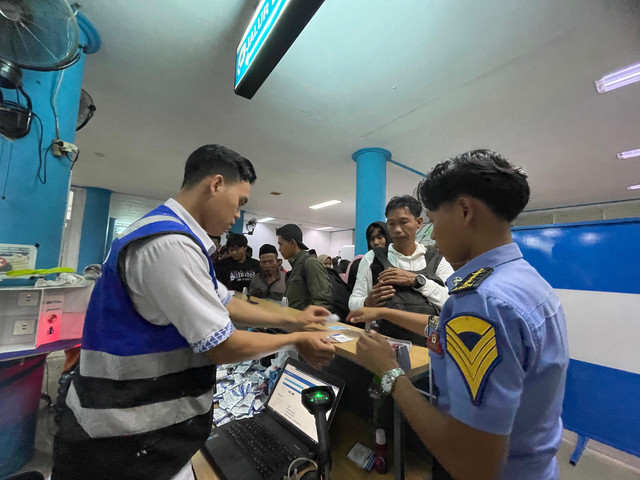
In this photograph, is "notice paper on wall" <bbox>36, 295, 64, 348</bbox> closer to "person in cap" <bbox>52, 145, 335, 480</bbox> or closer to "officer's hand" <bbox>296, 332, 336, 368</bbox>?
"person in cap" <bbox>52, 145, 335, 480</bbox>

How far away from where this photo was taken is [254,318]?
1.23 metres

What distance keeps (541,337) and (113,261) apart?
1.09 meters

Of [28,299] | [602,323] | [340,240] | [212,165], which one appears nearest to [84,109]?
[28,299]

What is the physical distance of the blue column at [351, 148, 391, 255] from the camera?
396cm

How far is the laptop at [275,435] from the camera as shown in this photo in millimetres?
898

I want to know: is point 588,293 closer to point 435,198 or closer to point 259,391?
point 435,198

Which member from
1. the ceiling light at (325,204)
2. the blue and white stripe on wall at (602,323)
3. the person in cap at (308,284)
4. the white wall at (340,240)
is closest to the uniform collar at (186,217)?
the person in cap at (308,284)

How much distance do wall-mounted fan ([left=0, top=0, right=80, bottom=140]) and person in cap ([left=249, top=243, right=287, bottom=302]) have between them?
2.37 metres

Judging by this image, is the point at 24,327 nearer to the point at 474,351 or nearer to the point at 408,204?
the point at 474,351

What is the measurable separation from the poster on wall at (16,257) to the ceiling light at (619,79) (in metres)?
5.20

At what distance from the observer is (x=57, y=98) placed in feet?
6.49

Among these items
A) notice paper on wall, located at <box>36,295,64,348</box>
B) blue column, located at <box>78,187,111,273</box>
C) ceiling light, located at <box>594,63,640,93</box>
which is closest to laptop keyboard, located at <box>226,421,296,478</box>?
notice paper on wall, located at <box>36,295,64,348</box>

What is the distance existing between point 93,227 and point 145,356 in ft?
27.2

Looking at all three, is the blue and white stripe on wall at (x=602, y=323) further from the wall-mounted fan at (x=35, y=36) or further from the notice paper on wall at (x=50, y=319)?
the notice paper on wall at (x=50, y=319)
